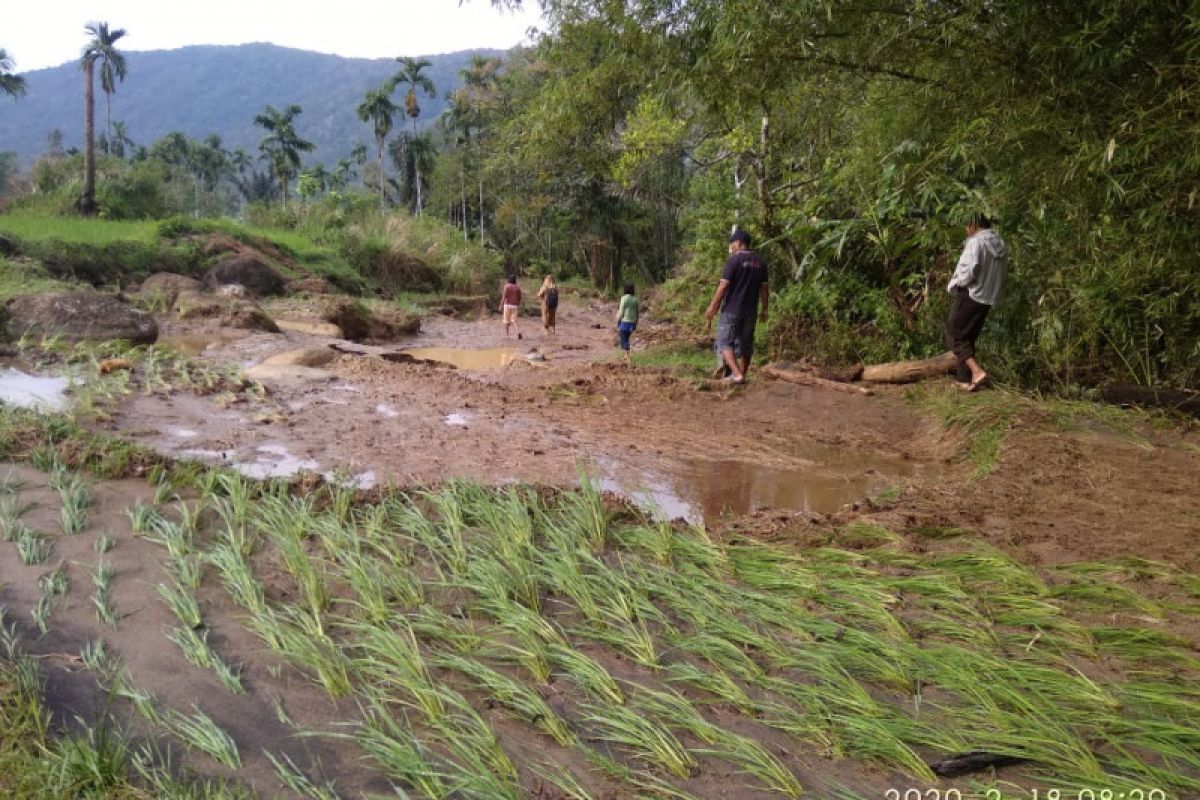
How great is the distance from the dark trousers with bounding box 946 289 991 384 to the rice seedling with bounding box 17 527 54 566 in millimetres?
6709

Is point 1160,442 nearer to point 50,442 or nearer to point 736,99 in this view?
point 736,99

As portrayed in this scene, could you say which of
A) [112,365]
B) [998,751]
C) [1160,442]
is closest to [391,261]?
[112,365]

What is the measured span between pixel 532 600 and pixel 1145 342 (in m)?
6.08

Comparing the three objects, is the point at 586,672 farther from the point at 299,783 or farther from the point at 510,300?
the point at 510,300

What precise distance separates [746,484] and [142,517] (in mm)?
3562

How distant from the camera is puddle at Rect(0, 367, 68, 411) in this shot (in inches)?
230

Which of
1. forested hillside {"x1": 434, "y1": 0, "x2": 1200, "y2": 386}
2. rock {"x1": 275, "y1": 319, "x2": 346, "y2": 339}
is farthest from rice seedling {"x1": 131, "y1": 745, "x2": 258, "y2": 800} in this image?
rock {"x1": 275, "y1": 319, "x2": 346, "y2": 339}

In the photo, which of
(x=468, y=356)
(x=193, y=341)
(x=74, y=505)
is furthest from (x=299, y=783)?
(x=468, y=356)

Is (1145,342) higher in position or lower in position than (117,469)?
higher

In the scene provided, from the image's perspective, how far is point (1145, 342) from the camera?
635 centimetres

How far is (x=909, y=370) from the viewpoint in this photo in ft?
24.9

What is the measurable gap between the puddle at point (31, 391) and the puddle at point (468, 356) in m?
5.62

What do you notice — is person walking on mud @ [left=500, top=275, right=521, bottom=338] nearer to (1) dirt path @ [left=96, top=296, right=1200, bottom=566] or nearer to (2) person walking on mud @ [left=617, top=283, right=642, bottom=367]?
(2) person walking on mud @ [left=617, top=283, right=642, bottom=367]

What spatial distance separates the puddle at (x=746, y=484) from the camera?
465 centimetres
